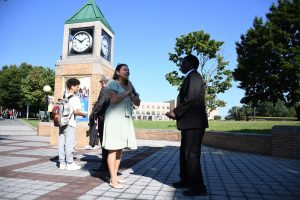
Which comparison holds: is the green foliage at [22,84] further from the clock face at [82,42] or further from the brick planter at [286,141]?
the brick planter at [286,141]

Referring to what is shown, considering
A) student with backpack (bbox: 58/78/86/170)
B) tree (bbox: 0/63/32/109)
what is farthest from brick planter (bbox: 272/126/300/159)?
tree (bbox: 0/63/32/109)

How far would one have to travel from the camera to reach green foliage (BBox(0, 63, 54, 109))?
5231 centimetres

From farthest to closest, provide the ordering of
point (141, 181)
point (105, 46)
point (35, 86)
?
point (35, 86) → point (105, 46) → point (141, 181)

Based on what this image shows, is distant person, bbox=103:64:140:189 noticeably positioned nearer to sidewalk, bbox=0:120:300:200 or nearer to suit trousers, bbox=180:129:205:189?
sidewalk, bbox=0:120:300:200

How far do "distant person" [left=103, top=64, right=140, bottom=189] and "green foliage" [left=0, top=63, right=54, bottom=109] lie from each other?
5105 cm

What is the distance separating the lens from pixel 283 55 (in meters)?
29.0

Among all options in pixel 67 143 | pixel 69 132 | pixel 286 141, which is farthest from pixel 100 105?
pixel 286 141

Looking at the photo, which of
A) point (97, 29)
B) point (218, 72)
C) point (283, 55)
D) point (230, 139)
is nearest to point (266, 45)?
point (283, 55)

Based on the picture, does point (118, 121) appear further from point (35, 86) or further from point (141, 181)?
point (35, 86)

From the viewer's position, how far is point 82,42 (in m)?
11.0

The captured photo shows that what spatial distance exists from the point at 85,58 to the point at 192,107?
23.6 feet

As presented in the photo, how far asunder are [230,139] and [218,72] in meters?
21.1

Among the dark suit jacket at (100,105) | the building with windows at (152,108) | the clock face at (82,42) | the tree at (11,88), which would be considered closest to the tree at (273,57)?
the clock face at (82,42)

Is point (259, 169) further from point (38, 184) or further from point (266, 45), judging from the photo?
point (266, 45)
